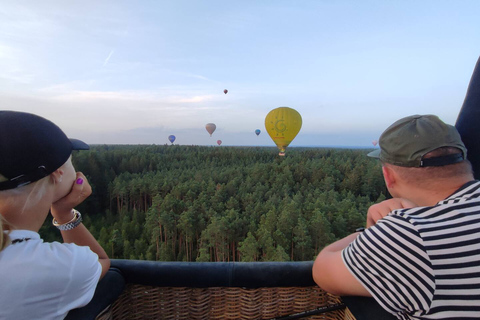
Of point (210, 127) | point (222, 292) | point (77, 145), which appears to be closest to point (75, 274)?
point (77, 145)

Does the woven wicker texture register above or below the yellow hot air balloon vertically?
below

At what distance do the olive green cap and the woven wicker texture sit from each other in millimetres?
730

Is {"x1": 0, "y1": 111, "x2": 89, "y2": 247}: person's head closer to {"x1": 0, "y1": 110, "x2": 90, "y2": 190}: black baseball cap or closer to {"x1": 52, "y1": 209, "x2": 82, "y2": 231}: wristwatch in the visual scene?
{"x1": 0, "y1": 110, "x2": 90, "y2": 190}: black baseball cap

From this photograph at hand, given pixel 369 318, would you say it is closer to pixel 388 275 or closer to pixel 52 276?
pixel 388 275

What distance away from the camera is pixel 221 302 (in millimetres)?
1295

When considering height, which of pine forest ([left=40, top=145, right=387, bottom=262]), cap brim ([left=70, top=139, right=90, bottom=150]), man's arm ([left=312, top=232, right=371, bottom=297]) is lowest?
pine forest ([left=40, top=145, right=387, bottom=262])

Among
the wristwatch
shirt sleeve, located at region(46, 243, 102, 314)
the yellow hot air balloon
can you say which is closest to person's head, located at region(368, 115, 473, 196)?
shirt sleeve, located at region(46, 243, 102, 314)

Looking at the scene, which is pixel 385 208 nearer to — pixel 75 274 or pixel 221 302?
pixel 221 302

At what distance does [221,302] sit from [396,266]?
2.76 feet

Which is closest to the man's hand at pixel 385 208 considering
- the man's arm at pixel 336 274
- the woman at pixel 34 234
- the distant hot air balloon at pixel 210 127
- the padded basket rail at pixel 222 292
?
the man's arm at pixel 336 274

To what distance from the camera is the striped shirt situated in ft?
2.31

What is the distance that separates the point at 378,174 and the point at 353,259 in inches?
1010

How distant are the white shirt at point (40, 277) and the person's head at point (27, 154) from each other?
90 millimetres

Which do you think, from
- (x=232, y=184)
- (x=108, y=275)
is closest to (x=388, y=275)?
(x=108, y=275)
